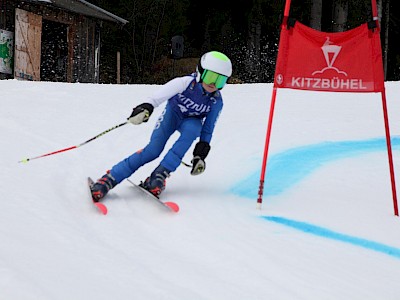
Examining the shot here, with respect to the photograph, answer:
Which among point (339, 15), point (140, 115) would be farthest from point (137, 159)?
point (339, 15)

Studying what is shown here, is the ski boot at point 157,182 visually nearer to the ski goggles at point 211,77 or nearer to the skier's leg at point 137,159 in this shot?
the skier's leg at point 137,159

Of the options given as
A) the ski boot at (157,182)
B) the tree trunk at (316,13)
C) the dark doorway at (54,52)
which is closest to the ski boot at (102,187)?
the ski boot at (157,182)

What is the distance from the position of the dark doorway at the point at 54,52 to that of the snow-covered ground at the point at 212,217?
11.0m

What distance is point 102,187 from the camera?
14.4ft

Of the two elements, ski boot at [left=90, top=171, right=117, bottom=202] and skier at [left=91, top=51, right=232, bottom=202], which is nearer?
ski boot at [left=90, top=171, right=117, bottom=202]

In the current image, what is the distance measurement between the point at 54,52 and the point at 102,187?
15.5 m

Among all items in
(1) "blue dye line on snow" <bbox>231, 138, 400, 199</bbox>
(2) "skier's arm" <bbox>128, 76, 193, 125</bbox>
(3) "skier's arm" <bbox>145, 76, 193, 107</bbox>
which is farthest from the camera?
(1) "blue dye line on snow" <bbox>231, 138, 400, 199</bbox>

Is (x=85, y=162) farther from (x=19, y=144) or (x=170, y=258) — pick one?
(x=170, y=258)

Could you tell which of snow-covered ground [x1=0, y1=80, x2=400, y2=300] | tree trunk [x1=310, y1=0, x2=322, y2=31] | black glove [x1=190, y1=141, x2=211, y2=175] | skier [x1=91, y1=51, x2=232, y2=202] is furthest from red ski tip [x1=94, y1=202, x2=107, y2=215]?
tree trunk [x1=310, y1=0, x2=322, y2=31]

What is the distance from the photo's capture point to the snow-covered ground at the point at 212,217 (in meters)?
3.04

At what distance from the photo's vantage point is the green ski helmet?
460 cm

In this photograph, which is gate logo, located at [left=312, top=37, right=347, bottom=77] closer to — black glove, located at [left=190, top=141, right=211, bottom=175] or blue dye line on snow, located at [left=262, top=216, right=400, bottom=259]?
black glove, located at [left=190, top=141, right=211, bottom=175]

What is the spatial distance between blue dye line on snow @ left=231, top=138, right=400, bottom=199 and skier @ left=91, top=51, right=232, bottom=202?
2.33ft

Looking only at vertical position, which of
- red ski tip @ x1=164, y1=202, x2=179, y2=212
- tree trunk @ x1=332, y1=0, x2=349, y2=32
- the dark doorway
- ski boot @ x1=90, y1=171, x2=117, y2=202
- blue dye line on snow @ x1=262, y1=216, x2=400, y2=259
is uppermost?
tree trunk @ x1=332, y1=0, x2=349, y2=32
